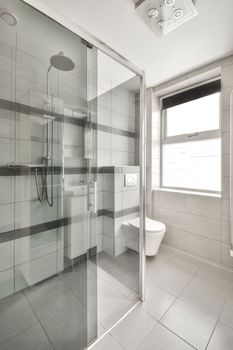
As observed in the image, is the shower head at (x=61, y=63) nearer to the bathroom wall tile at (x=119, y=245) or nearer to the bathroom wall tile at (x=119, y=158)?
the bathroom wall tile at (x=119, y=158)

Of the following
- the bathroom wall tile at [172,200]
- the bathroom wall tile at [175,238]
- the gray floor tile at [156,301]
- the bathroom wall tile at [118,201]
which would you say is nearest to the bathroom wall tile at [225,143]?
the bathroom wall tile at [172,200]

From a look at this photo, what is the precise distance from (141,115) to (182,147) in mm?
1272

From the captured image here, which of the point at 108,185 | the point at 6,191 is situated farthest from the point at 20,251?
the point at 108,185

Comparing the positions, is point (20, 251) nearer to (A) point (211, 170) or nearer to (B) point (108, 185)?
(B) point (108, 185)

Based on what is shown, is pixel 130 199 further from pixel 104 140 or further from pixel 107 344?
pixel 107 344

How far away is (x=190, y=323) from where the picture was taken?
1240mm

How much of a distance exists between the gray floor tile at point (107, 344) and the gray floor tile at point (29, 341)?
0.29 m

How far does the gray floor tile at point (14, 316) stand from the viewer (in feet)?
3.52

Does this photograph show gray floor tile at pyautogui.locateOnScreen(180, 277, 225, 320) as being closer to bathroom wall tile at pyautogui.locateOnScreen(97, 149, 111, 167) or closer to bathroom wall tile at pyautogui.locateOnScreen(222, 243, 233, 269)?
bathroom wall tile at pyautogui.locateOnScreen(222, 243, 233, 269)

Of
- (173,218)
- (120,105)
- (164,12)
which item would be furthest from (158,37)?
(173,218)

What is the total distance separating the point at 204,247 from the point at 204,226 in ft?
0.85

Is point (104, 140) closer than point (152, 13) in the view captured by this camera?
No

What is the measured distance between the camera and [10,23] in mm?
1137

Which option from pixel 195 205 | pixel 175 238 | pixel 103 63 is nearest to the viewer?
pixel 103 63
